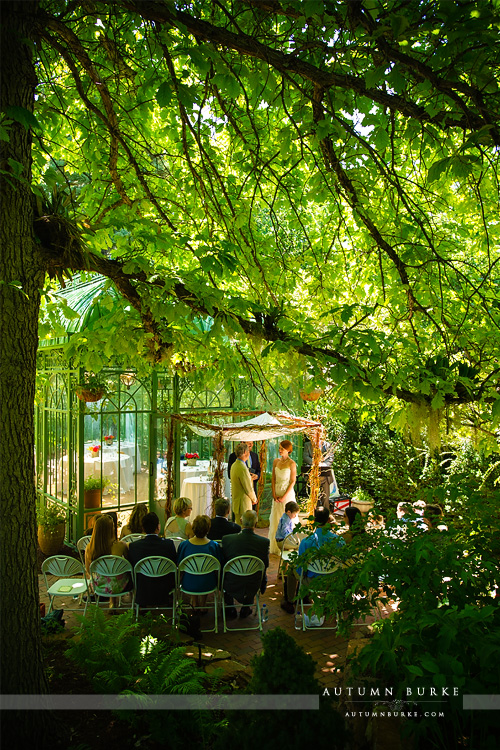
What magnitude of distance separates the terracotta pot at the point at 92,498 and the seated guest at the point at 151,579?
2826 mm

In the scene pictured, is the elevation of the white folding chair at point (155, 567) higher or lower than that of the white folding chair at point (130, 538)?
lower

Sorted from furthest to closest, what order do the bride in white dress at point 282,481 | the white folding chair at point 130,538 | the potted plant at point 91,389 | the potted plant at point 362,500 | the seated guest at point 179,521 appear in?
the potted plant at point 362,500
the bride in white dress at point 282,481
the potted plant at point 91,389
the seated guest at point 179,521
the white folding chair at point 130,538

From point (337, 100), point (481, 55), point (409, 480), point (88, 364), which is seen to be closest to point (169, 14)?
point (337, 100)

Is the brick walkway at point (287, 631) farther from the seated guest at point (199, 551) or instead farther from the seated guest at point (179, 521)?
the seated guest at point (179, 521)

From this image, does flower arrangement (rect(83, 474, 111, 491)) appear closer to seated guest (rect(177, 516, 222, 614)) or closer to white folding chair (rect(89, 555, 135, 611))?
white folding chair (rect(89, 555, 135, 611))

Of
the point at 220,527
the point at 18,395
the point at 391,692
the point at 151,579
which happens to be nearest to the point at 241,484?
the point at 220,527

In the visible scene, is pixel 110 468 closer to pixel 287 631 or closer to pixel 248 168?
pixel 287 631

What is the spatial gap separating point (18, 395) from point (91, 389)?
204 inches

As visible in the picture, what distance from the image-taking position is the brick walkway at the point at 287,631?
4914 millimetres

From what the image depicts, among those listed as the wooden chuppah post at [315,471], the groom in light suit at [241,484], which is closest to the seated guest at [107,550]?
the groom in light suit at [241,484]

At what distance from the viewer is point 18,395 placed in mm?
2676

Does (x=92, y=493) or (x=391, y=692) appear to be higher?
(x=391, y=692)

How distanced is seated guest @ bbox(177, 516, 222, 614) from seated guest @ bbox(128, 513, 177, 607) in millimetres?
138

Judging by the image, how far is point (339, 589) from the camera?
106 inches
